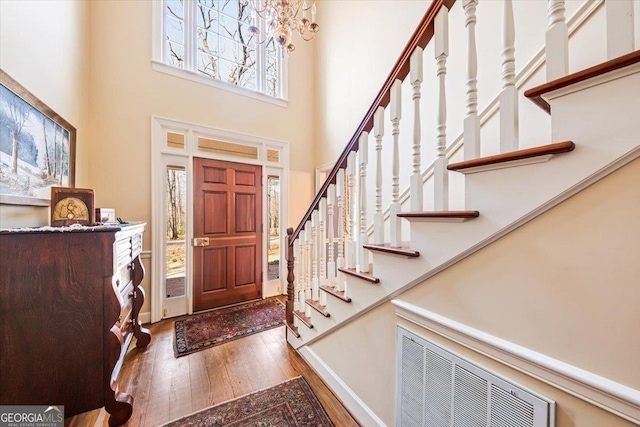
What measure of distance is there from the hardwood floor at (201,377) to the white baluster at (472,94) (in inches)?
65.4

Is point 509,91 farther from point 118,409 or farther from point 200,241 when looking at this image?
point 200,241

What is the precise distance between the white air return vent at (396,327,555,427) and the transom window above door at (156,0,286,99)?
3.43m

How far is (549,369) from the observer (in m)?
0.70

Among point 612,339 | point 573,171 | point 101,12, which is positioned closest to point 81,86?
point 101,12

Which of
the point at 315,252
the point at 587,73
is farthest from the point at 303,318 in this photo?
the point at 587,73

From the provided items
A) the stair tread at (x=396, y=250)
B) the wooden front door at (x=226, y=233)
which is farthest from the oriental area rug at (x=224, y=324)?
the stair tread at (x=396, y=250)

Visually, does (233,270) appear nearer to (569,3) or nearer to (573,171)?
(573,171)

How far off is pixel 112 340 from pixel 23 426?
535mm

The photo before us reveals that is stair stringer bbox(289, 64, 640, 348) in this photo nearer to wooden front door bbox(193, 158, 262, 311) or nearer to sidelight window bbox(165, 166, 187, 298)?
wooden front door bbox(193, 158, 262, 311)

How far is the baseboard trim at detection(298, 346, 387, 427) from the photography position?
1377 millimetres

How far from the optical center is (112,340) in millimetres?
1303

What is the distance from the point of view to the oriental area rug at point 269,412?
1452 millimetres

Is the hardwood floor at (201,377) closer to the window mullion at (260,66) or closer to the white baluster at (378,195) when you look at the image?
the white baluster at (378,195)

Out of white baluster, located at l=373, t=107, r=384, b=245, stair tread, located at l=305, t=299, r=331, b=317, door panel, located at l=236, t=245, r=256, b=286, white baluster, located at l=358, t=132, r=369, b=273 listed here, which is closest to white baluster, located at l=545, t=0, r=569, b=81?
white baluster, located at l=373, t=107, r=384, b=245
